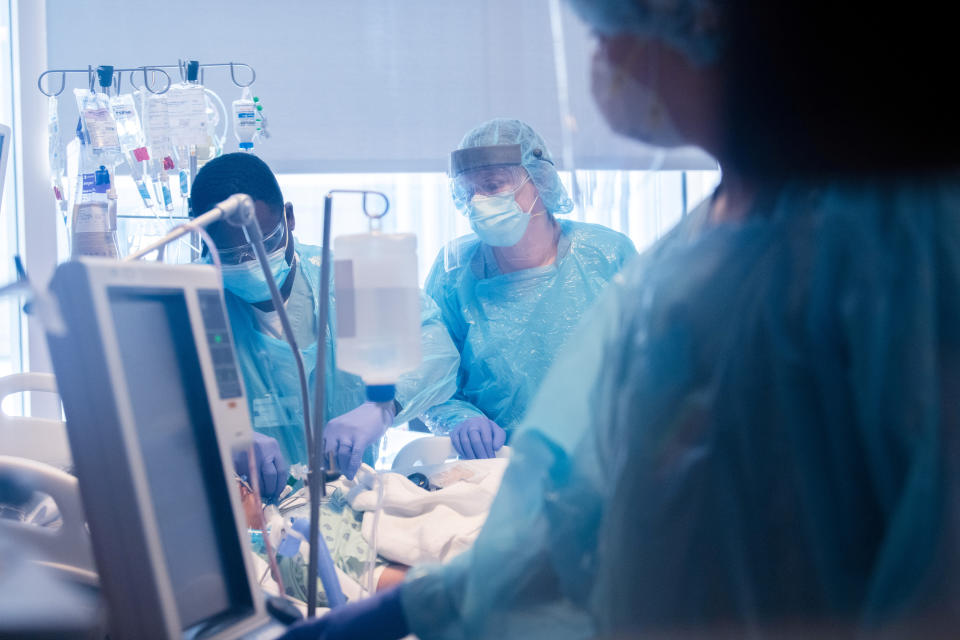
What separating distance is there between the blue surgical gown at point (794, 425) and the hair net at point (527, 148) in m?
1.46

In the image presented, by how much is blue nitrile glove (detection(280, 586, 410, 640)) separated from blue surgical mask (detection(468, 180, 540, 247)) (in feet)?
4.52

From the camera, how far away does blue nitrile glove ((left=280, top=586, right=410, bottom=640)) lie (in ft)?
2.72

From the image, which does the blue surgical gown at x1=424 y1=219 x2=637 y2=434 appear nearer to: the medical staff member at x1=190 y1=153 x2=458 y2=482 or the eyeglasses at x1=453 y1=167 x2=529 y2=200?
the medical staff member at x1=190 y1=153 x2=458 y2=482

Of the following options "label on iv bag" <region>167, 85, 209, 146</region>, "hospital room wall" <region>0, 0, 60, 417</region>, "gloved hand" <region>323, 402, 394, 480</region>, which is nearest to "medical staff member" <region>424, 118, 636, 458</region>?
"gloved hand" <region>323, 402, 394, 480</region>

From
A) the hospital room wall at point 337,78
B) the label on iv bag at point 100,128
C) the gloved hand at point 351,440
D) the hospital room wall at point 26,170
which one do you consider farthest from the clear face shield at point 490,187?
the hospital room wall at point 26,170

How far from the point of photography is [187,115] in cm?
220

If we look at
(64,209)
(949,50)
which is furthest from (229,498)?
(64,209)

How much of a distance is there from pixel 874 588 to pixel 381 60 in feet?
8.51

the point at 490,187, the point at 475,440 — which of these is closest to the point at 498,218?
the point at 490,187

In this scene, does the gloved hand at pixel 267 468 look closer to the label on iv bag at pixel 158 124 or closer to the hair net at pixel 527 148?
the hair net at pixel 527 148

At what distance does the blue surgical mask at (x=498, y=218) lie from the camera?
2.05m

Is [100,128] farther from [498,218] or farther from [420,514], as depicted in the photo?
[420,514]

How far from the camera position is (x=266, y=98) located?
2.69 metres

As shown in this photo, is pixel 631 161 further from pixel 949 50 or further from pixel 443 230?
pixel 443 230
